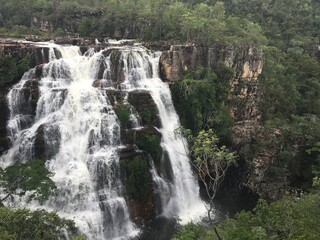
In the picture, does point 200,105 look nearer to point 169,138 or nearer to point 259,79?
point 169,138

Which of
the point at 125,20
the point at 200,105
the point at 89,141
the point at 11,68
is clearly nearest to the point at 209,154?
the point at 89,141

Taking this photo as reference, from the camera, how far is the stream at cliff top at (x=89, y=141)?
19.6 m

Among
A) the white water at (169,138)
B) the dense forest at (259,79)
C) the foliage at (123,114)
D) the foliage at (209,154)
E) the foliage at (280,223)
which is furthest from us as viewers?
the foliage at (123,114)

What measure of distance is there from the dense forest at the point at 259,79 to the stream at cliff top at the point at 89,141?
2872 mm

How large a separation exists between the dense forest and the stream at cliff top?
2.87 m

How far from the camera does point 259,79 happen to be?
32.7 metres

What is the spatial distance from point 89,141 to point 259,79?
1875 cm

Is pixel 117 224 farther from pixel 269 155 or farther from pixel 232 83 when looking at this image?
pixel 232 83

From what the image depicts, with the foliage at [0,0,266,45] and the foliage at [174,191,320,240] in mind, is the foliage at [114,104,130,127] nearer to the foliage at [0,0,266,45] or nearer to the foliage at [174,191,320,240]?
the foliage at [174,191,320,240]

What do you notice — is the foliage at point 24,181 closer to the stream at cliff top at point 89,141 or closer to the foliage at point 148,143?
the stream at cliff top at point 89,141

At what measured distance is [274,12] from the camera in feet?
191

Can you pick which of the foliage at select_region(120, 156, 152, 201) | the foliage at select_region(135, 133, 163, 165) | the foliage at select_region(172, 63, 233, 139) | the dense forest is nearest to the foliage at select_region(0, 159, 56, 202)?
the dense forest

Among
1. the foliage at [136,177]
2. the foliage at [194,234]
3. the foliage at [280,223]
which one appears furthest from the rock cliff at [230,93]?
the foliage at [280,223]

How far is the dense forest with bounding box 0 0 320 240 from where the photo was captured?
47.9 feet
